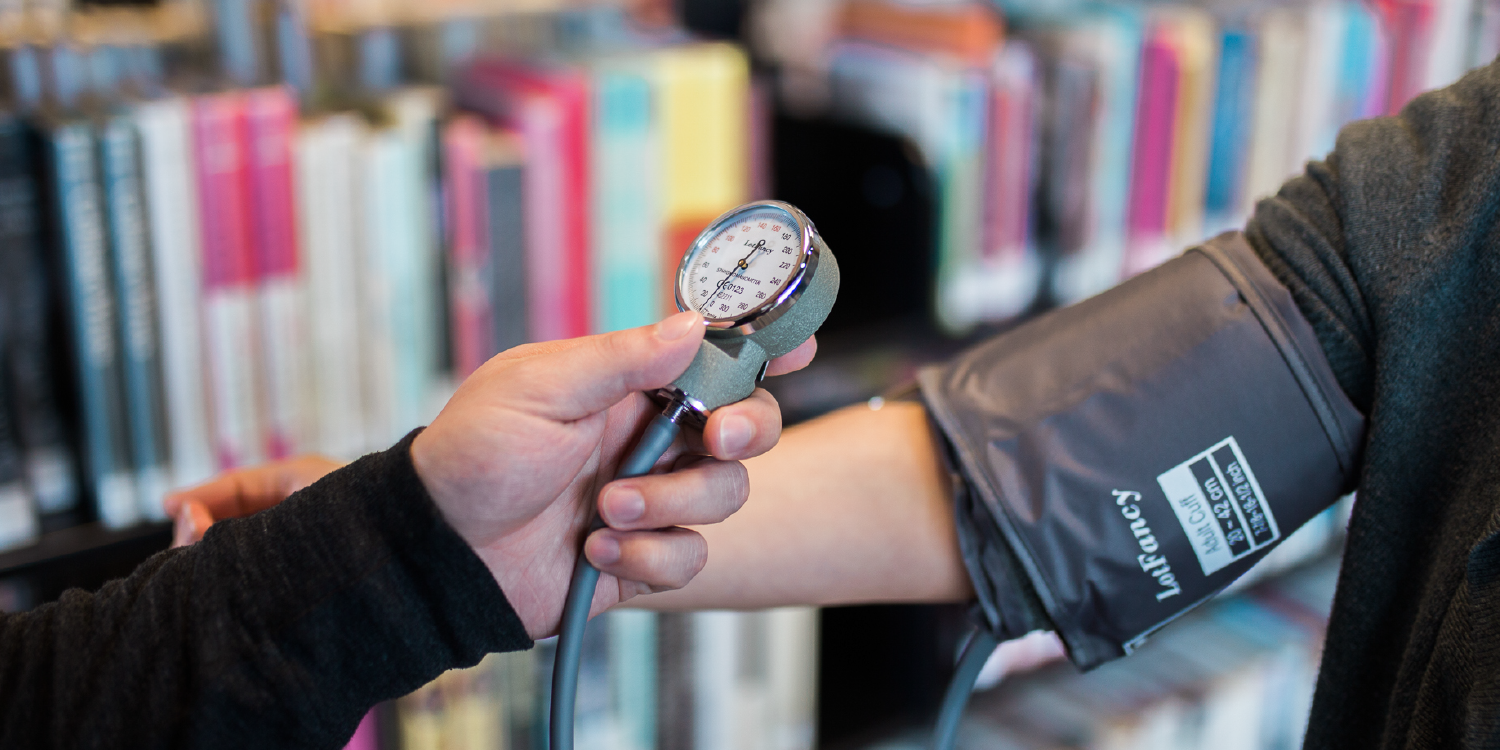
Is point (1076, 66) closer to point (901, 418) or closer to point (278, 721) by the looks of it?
point (901, 418)

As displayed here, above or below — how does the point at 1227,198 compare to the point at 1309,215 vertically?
below

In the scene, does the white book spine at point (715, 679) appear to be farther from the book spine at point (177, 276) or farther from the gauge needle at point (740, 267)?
the gauge needle at point (740, 267)

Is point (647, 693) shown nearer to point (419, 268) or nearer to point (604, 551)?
point (419, 268)

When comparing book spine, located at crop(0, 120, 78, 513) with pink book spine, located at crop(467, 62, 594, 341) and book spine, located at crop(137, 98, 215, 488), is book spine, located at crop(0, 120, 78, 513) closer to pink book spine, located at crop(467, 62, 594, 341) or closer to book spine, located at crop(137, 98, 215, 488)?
book spine, located at crop(137, 98, 215, 488)

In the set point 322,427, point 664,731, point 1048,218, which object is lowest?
point 664,731

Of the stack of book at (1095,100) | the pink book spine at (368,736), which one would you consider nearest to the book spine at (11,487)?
the pink book spine at (368,736)

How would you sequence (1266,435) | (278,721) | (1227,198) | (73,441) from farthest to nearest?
1. (1227,198)
2. (73,441)
3. (1266,435)
4. (278,721)

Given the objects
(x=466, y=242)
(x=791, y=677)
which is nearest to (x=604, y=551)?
(x=466, y=242)

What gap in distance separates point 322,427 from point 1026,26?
38.6 inches

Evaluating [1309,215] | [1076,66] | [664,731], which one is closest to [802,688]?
[664,731]

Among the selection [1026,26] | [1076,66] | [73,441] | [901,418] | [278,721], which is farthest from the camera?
[1026,26]

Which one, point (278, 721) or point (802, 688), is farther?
point (802, 688)

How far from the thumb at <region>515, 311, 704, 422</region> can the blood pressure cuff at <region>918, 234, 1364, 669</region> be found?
0.24 metres

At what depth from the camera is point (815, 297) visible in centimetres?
64
